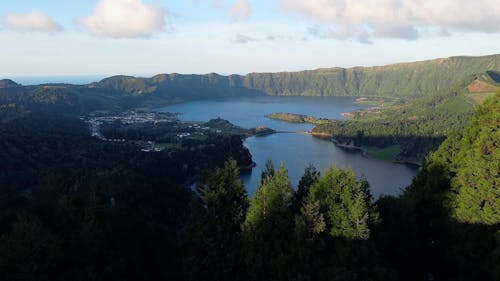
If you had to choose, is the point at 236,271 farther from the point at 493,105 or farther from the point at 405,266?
the point at 493,105

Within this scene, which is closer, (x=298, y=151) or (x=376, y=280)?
(x=376, y=280)

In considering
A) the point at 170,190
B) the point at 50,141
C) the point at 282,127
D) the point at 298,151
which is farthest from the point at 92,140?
the point at 282,127

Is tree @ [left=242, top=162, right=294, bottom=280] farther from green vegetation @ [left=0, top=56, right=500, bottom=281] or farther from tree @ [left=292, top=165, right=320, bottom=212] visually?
tree @ [left=292, top=165, right=320, bottom=212]

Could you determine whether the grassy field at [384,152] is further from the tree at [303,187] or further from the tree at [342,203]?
the tree at [342,203]

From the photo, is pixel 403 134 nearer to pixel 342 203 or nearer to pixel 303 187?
pixel 303 187

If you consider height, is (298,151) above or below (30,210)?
below

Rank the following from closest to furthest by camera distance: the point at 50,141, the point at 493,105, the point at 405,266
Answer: the point at 405,266, the point at 493,105, the point at 50,141
